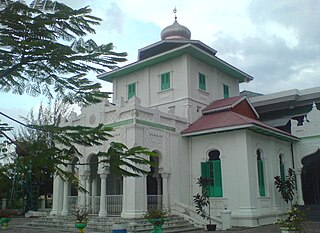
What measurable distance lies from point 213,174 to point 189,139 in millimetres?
2120

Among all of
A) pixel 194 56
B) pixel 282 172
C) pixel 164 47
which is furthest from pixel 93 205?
pixel 164 47

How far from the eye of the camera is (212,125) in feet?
53.3

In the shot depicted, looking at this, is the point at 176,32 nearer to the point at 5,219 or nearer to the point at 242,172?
the point at 242,172

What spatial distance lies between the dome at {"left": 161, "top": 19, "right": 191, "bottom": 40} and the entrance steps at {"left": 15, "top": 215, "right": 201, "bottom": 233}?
10.6 meters

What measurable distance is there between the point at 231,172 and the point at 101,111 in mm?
6124

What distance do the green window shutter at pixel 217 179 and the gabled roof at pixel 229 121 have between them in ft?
Result: 4.75

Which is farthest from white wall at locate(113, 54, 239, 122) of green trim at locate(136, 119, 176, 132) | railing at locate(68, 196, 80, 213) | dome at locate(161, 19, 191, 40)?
railing at locate(68, 196, 80, 213)

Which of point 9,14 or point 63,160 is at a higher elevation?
point 9,14

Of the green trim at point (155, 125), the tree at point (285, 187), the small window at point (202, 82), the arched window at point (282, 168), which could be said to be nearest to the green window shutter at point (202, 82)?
the small window at point (202, 82)

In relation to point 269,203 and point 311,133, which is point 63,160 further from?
point 311,133

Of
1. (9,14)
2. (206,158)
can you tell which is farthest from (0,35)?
(206,158)

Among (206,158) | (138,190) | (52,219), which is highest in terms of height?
(206,158)

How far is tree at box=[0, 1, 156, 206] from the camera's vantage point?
15.4 feet

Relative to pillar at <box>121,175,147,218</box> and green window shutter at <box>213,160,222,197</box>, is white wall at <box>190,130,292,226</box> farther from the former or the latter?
pillar at <box>121,175,147,218</box>
